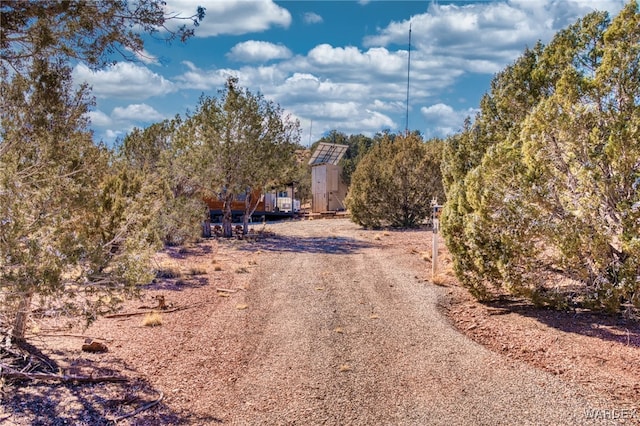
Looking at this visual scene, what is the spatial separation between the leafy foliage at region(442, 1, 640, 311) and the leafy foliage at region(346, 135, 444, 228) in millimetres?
16947

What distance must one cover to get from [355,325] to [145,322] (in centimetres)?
314

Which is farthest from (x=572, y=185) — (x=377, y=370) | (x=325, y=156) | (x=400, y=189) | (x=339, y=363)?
(x=325, y=156)

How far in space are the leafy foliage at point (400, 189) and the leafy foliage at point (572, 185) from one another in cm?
1695

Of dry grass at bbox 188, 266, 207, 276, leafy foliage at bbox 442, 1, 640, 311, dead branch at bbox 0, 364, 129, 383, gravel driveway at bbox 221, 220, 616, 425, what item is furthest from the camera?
dry grass at bbox 188, 266, 207, 276

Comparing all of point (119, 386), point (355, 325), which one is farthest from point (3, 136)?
point (355, 325)

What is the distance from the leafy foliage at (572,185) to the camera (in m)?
7.32

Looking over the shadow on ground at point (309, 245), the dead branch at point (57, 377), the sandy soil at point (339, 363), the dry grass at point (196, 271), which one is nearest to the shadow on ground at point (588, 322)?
the sandy soil at point (339, 363)

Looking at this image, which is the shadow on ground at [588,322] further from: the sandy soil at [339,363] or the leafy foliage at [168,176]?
the leafy foliage at [168,176]

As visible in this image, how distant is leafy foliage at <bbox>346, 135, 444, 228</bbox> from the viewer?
2650 cm

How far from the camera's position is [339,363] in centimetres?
657

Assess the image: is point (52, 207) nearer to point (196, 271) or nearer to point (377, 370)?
point (377, 370)

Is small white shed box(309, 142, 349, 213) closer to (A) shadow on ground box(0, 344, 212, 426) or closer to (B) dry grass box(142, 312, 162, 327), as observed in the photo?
(B) dry grass box(142, 312, 162, 327)

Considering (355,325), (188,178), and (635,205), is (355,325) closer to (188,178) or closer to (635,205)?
(635,205)

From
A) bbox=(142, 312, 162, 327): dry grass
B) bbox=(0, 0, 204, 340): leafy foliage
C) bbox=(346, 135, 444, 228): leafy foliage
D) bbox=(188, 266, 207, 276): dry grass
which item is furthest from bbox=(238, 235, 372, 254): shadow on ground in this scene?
bbox=(0, 0, 204, 340): leafy foliage
